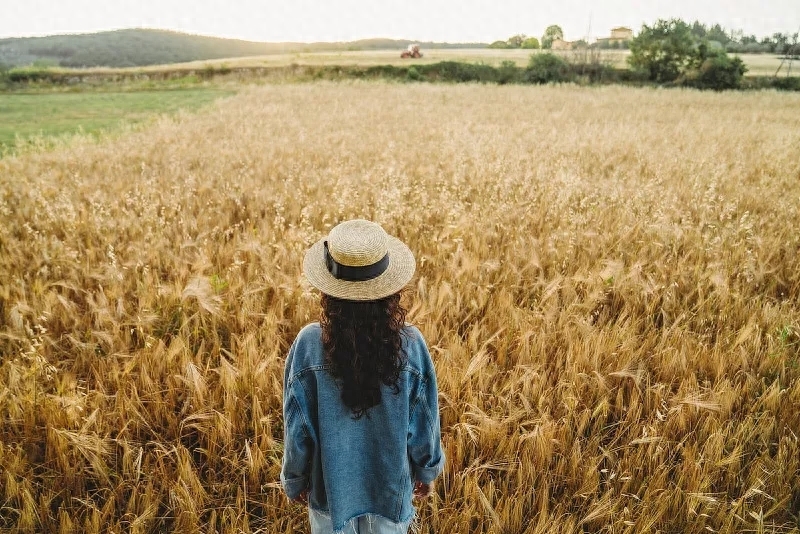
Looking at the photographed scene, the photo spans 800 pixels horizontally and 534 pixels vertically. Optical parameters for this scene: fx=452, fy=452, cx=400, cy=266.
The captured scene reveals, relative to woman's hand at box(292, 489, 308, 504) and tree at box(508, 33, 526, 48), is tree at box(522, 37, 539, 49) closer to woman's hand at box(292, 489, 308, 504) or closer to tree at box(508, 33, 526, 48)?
tree at box(508, 33, 526, 48)

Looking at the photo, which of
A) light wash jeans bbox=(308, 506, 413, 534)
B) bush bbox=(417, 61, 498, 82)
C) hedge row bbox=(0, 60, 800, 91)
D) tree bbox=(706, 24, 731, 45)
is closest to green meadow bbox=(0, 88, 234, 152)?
light wash jeans bbox=(308, 506, 413, 534)

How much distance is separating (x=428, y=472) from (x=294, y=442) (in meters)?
0.53

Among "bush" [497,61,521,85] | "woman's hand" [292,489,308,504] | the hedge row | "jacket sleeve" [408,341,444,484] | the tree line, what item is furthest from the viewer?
the tree line

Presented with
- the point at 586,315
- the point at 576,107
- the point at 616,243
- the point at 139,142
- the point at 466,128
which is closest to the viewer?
the point at 586,315

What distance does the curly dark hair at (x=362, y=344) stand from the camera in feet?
4.61

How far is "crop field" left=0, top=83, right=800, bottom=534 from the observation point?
197 centimetres

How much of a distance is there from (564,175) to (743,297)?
3.56 metres

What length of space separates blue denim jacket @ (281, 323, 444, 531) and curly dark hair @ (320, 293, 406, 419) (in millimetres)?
65

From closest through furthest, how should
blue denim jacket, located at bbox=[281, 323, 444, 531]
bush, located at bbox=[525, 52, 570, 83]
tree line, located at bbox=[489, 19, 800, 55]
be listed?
blue denim jacket, located at bbox=[281, 323, 444, 531] < bush, located at bbox=[525, 52, 570, 83] < tree line, located at bbox=[489, 19, 800, 55]

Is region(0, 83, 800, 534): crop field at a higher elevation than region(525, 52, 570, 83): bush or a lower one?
lower

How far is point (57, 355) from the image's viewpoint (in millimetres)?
2721

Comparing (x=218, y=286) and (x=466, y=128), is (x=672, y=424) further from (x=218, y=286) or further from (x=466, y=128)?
(x=466, y=128)

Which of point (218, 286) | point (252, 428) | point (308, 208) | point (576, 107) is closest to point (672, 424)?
point (252, 428)

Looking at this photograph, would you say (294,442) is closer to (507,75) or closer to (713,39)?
(507,75)
